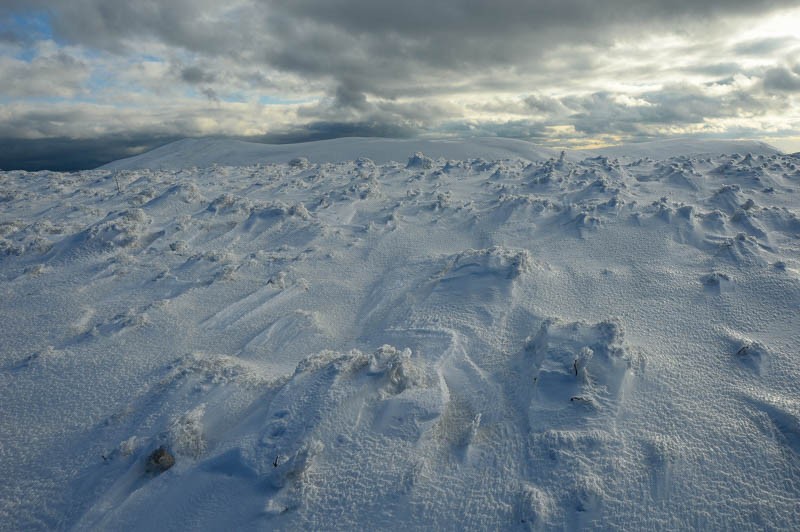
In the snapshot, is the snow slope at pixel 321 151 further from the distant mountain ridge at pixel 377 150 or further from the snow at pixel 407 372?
the snow at pixel 407 372

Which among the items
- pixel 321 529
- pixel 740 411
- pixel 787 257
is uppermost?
pixel 787 257

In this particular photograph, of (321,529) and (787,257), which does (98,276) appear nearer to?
(321,529)

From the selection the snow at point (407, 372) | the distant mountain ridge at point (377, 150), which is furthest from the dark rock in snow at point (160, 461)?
the distant mountain ridge at point (377, 150)

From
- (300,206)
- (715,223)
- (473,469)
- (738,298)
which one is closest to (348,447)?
(473,469)

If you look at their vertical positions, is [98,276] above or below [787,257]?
below

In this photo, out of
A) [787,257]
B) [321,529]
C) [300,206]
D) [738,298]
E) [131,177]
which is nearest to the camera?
[321,529]

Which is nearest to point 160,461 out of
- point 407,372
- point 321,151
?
point 407,372

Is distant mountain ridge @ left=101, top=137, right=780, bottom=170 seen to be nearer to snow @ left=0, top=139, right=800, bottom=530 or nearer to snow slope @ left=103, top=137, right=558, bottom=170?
snow slope @ left=103, top=137, right=558, bottom=170

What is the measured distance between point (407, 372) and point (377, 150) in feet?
82.7

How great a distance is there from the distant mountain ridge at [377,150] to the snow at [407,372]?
17.6 meters

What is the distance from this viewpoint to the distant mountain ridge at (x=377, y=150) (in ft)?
78.9

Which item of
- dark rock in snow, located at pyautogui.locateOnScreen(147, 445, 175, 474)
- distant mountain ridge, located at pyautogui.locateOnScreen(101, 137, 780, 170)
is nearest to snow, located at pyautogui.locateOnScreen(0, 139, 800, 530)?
dark rock in snow, located at pyautogui.locateOnScreen(147, 445, 175, 474)

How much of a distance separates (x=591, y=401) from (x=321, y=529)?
224 centimetres

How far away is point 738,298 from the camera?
487 centimetres
